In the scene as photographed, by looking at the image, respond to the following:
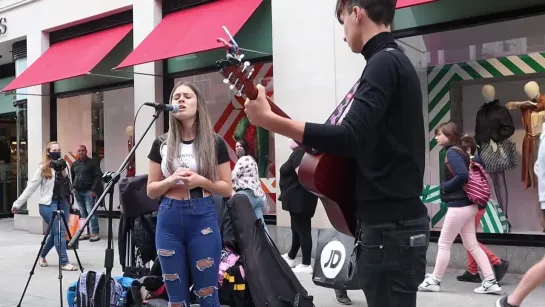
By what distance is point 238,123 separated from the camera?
10.7 meters

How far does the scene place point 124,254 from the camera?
18.8ft

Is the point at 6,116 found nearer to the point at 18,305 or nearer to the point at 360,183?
the point at 18,305

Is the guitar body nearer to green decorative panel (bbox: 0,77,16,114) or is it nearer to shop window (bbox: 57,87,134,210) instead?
shop window (bbox: 57,87,134,210)

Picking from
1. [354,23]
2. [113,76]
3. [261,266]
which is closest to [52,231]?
[113,76]

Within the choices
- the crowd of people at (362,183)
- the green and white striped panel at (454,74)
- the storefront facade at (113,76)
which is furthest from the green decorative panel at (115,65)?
the green and white striped panel at (454,74)

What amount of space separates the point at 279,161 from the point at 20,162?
940 centimetres

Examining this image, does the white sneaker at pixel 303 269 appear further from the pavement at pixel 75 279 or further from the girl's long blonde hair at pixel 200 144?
the girl's long blonde hair at pixel 200 144

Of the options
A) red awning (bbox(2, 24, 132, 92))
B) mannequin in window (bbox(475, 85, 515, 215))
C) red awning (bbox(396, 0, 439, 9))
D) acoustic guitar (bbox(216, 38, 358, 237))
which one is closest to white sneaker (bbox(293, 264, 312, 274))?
mannequin in window (bbox(475, 85, 515, 215))

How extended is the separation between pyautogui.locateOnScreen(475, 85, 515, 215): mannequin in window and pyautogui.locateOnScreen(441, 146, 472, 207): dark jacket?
2.31m

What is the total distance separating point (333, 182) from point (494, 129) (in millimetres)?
6895

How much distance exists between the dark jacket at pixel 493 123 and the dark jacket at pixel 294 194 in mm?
2830

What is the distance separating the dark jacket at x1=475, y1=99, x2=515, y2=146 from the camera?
8.45 meters

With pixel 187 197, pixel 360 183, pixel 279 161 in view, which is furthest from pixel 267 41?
pixel 360 183

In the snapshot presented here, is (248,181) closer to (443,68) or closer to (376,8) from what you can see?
(443,68)
